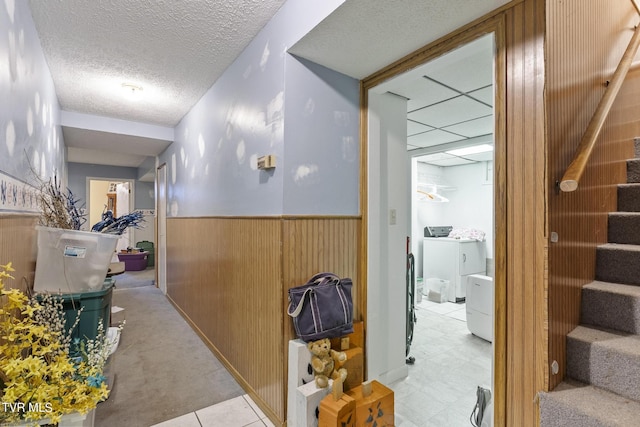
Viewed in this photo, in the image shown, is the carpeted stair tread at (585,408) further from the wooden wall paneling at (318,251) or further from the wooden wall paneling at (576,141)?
the wooden wall paneling at (318,251)

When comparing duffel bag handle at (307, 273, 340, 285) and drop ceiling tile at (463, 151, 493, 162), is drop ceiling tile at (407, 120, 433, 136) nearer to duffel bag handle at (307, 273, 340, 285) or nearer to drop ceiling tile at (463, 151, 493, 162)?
drop ceiling tile at (463, 151, 493, 162)

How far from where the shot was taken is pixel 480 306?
331 centimetres

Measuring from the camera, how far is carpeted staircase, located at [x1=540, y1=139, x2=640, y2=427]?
1.22 m

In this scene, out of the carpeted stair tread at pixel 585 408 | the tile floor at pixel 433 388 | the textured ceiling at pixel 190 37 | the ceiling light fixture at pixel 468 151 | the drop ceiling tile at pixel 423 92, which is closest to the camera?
the carpeted stair tread at pixel 585 408

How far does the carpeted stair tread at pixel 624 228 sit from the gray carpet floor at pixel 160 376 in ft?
9.13

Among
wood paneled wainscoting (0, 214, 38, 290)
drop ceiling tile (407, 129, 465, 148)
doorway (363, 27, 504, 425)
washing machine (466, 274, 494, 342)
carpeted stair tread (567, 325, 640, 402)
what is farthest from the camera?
drop ceiling tile (407, 129, 465, 148)

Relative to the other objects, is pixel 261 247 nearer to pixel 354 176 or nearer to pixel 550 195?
pixel 354 176

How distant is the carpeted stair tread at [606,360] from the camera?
129 cm

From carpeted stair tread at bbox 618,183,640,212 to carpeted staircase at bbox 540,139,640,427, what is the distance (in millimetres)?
242

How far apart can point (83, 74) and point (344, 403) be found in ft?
11.7

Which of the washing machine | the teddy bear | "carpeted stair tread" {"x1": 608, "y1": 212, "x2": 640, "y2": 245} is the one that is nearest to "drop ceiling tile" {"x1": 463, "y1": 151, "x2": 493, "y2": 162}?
the washing machine

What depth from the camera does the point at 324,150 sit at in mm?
2088

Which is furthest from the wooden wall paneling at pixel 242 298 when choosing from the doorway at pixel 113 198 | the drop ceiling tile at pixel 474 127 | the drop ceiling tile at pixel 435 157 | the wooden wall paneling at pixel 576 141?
the doorway at pixel 113 198

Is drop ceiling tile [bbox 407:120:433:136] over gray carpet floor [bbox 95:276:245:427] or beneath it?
over
